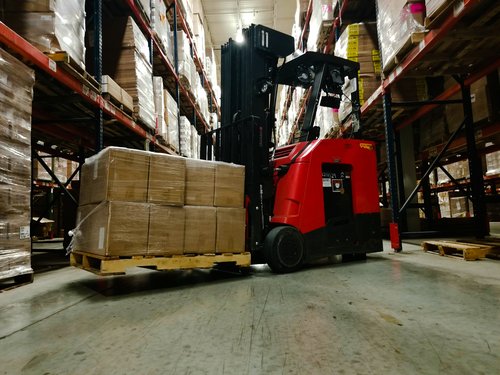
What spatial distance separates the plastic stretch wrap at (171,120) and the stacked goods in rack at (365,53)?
324 centimetres

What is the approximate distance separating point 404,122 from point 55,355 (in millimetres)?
6807

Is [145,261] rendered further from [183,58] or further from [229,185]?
[183,58]

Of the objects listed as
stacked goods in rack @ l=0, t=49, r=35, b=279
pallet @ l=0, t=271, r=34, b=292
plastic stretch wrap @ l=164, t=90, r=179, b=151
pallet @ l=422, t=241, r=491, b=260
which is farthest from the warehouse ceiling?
pallet @ l=0, t=271, r=34, b=292

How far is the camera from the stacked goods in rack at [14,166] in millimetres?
2525

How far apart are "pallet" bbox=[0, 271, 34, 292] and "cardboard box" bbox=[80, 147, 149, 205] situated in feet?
3.33

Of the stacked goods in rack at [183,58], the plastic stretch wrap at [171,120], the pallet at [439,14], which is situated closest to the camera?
the pallet at [439,14]

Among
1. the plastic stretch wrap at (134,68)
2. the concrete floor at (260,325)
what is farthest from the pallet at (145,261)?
the plastic stretch wrap at (134,68)

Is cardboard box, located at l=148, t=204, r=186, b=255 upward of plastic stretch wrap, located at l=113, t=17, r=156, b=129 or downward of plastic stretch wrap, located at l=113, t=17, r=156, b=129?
downward

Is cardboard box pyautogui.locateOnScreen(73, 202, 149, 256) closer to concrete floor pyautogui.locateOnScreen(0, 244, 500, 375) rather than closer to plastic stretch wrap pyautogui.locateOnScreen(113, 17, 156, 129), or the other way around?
concrete floor pyautogui.locateOnScreen(0, 244, 500, 375)

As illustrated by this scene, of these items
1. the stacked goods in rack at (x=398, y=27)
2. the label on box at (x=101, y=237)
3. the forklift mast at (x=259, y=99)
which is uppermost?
the stacked goods in rack at (x=398, y=27)

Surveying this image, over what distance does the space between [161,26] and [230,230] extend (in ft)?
15.4

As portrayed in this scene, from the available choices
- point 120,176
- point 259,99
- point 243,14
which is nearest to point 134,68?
point 259,99

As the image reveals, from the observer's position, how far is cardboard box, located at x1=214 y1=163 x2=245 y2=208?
114 inches

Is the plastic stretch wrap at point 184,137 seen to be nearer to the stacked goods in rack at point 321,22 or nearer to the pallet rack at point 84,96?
the pallet rack at point 84,96
